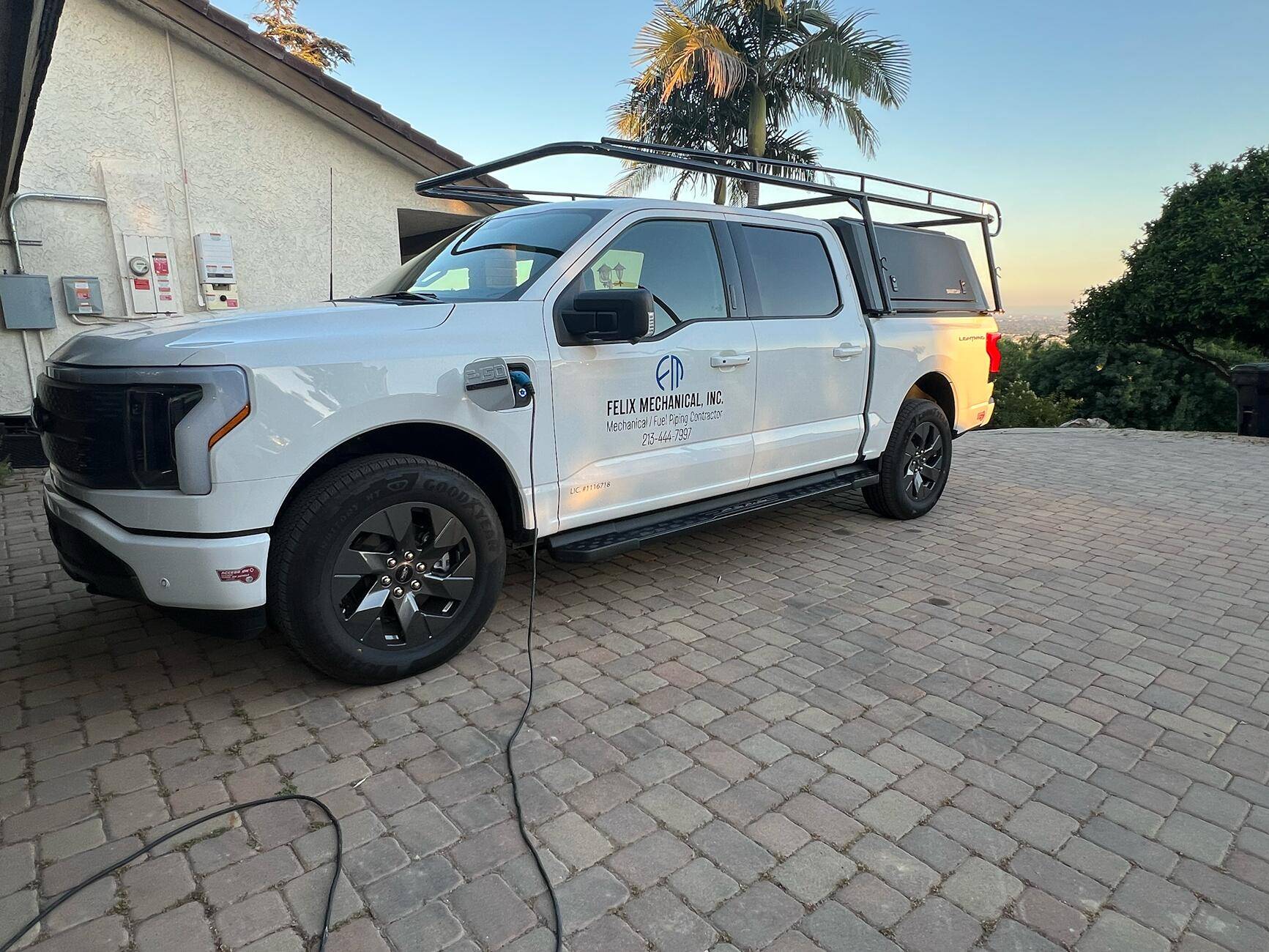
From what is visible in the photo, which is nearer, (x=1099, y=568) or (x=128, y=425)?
(x=128, y=425)

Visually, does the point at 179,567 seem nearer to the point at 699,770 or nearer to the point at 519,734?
the point at 519,734

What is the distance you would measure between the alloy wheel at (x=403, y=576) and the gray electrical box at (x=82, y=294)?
6133 millimetres

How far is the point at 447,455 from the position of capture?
3.44 metres

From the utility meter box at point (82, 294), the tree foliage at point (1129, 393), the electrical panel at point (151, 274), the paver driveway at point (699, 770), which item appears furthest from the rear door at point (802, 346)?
the tree foliage at point (1129, 393)

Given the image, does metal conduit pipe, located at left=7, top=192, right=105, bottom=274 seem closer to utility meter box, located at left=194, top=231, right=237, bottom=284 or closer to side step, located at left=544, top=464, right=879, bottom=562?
utility meter box, located at left=194, top=231, right=237, bottom=284

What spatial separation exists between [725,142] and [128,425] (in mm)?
17172

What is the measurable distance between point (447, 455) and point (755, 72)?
16.0 metres

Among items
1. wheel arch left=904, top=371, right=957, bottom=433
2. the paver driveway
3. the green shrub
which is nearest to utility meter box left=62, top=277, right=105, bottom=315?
the paver driveway

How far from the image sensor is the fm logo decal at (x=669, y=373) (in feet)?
12.5

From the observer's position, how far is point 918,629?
3.83 m

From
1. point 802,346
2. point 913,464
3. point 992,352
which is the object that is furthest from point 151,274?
point 992,352

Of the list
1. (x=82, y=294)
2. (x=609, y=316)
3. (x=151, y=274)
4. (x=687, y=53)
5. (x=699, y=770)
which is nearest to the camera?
(x=699, y=770)

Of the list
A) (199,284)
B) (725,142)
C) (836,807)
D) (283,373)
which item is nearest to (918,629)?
(836,807)

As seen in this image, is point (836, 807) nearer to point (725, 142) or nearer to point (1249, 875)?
point (1249, 875)
